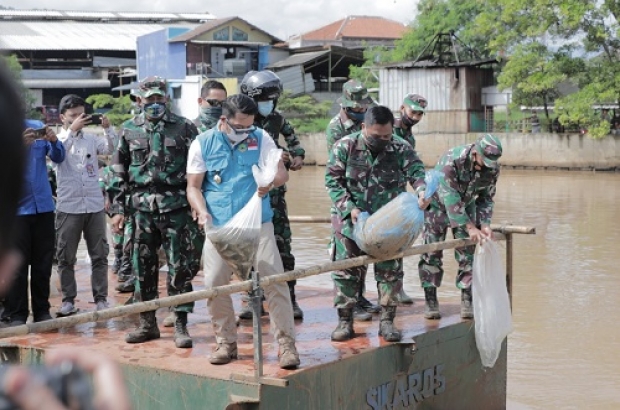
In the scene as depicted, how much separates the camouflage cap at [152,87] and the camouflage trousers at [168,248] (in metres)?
0.66

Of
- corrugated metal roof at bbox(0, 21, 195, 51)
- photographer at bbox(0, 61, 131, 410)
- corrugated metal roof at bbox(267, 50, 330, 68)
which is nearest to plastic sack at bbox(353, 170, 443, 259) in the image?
photographer at bbox(0, 61, 131, 410)

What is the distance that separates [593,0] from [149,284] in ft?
82.8

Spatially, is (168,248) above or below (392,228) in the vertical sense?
below

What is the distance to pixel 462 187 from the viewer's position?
662 centimetres

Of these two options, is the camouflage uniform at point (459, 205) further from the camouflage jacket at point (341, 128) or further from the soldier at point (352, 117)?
the camouflage jacket at point (341, 128)

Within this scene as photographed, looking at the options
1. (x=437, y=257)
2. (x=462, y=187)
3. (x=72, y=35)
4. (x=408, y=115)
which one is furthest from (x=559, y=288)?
(x=72, y=35)

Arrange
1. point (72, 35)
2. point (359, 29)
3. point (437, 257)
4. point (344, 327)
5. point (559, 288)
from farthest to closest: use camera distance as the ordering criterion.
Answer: point (359, 29), point (72, 35), point (559, 288), point (437, 257), point (344, 327)

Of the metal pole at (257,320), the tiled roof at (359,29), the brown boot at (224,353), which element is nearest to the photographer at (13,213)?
the metal pole at (257,320)

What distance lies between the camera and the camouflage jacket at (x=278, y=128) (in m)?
6.51

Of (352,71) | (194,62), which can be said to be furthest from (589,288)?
(194,62)

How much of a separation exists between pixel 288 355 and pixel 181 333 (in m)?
0.78

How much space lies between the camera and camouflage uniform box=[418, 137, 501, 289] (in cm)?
654

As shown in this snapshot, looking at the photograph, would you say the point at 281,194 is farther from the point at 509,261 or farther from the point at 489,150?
the point at 509,261

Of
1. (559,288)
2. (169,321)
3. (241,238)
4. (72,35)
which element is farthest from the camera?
(72,35)
